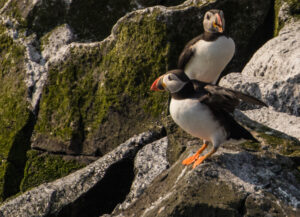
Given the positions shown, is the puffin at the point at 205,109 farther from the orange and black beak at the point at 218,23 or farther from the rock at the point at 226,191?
the orange and black beak at the point at 218,23

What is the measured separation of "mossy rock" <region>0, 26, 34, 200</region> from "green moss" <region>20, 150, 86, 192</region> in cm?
18

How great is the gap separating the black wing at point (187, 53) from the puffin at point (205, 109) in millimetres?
1796

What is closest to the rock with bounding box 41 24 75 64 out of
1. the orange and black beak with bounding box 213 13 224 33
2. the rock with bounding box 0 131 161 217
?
the orange and black beak with bounding box 213 13 224 33

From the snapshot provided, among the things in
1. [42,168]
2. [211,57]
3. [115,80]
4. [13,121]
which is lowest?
[42,168]

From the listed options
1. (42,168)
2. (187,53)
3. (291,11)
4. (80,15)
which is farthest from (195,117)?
(80,15)

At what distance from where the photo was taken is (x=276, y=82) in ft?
22.3

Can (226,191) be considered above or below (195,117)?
below

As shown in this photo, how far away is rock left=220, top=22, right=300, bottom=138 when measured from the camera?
21.7 ft

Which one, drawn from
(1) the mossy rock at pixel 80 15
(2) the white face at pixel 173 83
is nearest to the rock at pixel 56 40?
(1) the mossy rock at pixel 80 15

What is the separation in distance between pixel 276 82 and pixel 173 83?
2316 mm

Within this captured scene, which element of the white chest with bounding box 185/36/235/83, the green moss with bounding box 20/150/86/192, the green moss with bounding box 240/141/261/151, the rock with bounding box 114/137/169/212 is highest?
the white chest with bounding box 185/36/235/83

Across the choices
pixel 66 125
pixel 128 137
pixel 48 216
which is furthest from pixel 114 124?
pixel 48 216

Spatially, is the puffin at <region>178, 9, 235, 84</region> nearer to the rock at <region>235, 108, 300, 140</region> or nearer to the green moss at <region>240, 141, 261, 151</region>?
the rock at <region>235, 108, 300, 140</region>

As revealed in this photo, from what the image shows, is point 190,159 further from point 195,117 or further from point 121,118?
point 121,118
